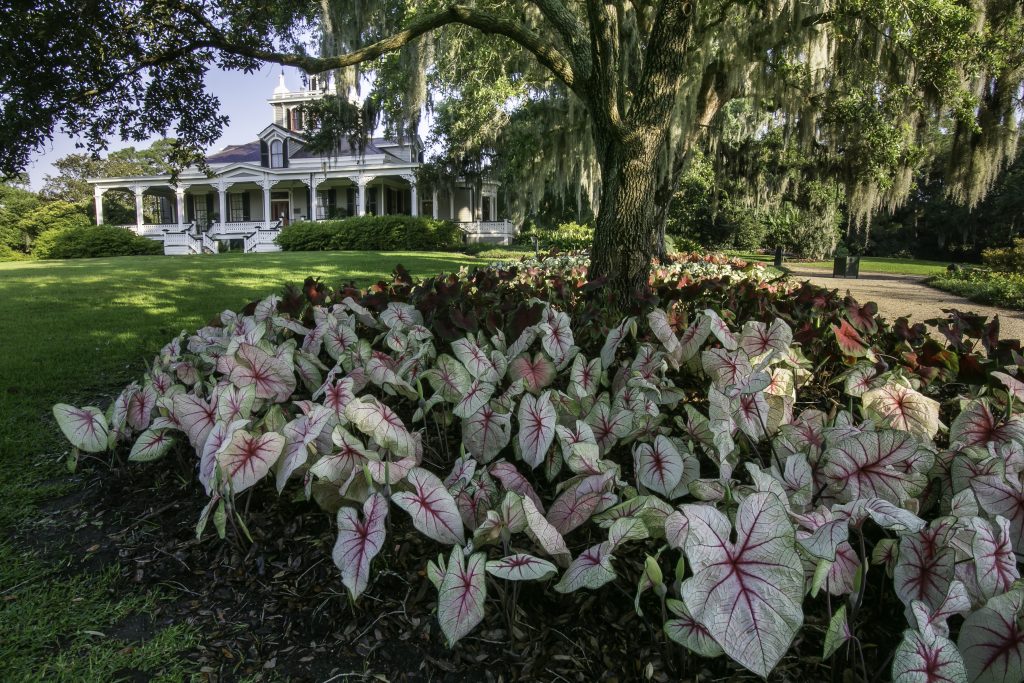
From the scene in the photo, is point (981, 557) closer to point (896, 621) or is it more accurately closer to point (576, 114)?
point (896, 621)

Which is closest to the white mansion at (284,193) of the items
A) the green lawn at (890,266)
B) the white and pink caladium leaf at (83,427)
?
the green lawn at (890,266)

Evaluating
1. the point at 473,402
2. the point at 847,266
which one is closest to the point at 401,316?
the point at 473,402

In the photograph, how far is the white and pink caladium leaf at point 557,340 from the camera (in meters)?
2.30

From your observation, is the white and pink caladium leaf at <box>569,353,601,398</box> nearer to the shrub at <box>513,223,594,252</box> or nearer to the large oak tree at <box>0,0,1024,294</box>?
the large oak tree at <box>0,0,1024,294</box>

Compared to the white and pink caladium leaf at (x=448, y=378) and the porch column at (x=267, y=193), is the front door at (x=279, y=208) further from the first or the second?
the white and pink caladium leaf at (x=448, y=378)

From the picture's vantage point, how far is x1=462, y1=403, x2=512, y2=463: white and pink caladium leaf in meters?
1.75

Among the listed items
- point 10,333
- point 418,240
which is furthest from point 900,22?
point 418,240

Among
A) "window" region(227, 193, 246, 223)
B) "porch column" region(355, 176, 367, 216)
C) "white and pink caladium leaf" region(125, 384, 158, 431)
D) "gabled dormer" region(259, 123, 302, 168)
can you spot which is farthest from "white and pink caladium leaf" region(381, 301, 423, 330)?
"window" region(227, 193, 246, 223)

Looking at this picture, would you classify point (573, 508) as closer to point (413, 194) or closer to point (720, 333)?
point (720, 333)

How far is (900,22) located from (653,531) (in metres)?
8.32

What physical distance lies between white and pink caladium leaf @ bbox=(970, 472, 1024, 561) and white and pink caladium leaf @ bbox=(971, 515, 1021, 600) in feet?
0.75

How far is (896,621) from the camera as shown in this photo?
1.33 meters

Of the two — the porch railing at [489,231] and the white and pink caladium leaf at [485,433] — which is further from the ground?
the porch railing at [489,231]

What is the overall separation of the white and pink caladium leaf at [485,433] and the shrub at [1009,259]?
46.6 feet
